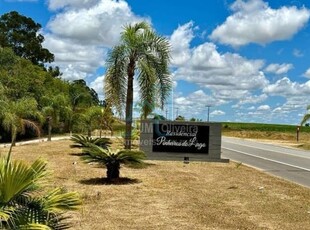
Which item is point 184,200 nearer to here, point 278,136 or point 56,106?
point 56,106

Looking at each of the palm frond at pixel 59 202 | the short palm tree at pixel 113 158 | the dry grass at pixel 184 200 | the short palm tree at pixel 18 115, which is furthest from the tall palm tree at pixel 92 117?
the palm frond at pixel 59 202

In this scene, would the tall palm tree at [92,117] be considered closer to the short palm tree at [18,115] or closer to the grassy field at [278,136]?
the short palm tree at [18,115]

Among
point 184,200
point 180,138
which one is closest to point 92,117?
point 180,138

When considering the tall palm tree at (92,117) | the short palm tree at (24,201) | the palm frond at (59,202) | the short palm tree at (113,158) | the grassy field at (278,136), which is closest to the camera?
the short palm tree at (24,201)

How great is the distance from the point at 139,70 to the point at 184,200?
9102 millimetres

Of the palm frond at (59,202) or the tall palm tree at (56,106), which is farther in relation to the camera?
the tall palm tree at (56,106)

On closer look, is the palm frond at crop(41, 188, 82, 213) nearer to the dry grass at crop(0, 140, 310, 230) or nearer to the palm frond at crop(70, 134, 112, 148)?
the dry grass at crop(0, 140, 310, 230)

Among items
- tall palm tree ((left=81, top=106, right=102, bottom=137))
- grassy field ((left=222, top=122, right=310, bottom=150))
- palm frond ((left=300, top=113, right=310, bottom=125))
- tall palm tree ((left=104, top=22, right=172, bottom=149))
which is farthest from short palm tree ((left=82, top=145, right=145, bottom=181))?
palm frond ((left=300, top=113, right=310, bottom=125))

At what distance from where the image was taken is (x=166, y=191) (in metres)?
11.0

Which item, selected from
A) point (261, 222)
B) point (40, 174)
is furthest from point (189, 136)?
point (40, 174)

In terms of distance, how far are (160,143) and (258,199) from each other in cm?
943

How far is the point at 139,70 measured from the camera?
18234 mm

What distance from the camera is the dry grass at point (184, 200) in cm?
790

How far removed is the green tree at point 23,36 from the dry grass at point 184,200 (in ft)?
183
